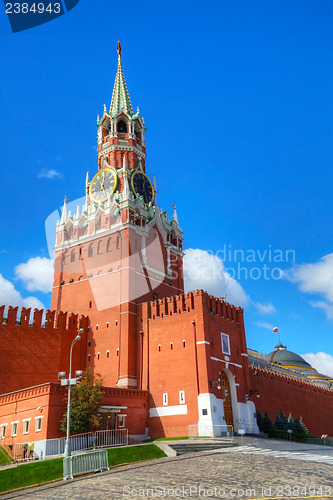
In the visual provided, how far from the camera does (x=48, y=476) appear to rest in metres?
22.1

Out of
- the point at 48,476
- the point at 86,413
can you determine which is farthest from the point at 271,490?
the point at 86,413

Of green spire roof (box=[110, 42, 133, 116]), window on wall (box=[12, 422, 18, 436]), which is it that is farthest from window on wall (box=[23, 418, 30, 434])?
green spire roof (box=[110, 42, 133, 116])

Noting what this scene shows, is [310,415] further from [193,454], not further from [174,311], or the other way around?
[193,454]

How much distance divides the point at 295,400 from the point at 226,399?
18424 millimetres

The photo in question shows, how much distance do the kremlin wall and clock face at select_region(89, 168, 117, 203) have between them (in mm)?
165

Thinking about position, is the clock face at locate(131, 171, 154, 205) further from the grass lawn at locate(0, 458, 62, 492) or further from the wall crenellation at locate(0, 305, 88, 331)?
the grass lawn at locate(0, 458, 62, 492)

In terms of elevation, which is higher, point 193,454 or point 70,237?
point 70,237

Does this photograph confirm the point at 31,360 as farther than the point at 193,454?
Yes

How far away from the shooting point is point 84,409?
104 feet

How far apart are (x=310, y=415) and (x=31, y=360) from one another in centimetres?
3540

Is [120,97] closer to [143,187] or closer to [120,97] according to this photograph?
[120,97]

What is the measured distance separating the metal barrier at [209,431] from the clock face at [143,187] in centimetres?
2775

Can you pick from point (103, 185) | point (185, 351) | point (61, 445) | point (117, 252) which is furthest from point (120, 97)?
point (61, 445)

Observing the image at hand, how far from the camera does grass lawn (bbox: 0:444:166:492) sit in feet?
70.3
